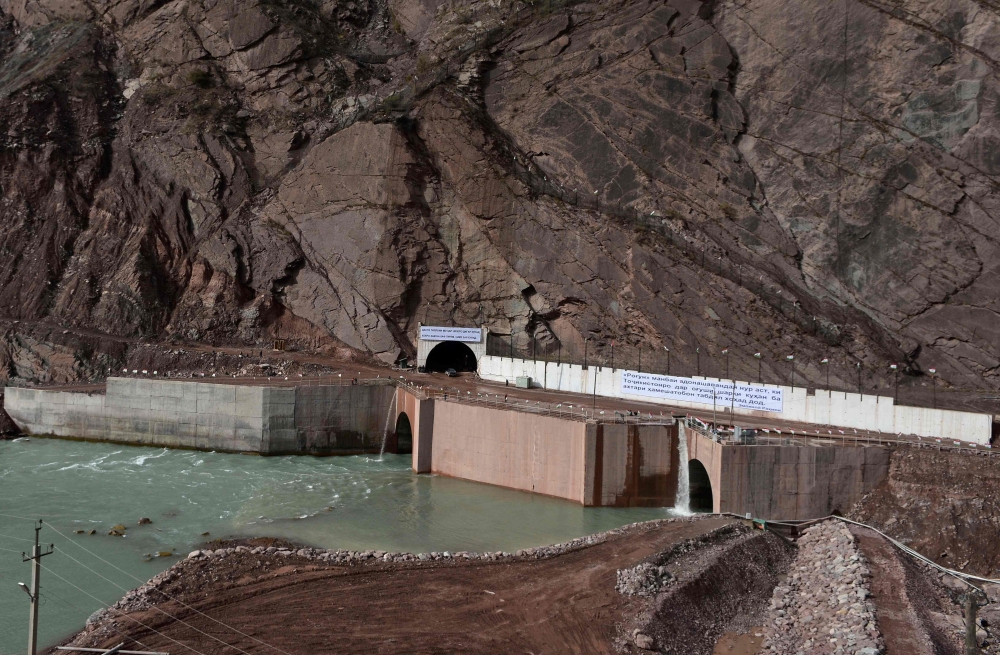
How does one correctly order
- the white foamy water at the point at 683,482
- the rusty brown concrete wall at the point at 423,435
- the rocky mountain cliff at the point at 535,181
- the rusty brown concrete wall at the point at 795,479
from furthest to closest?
the rocky mountain cliff at the point at 535,181 < the rusty brown concrete wall at the point at 423,435 < the white foamy water at the point at 683,482 < the rusty brown concrete wall at the point at 795,479

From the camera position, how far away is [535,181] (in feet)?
187

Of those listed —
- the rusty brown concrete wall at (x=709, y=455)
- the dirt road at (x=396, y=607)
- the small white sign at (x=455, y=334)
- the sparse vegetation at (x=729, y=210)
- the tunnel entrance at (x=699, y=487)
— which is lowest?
the dirt road at (x=396, y=607)

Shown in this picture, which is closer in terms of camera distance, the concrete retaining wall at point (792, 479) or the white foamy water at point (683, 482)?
the concrete retaining wall at point (792, 479)

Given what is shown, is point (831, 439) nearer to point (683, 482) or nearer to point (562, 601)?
point (683, 482)

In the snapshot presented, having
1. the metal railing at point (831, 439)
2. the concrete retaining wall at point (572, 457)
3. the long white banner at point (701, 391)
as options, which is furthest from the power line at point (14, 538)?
the long white banner at point (701, 391)

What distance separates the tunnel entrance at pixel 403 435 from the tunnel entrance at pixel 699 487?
18.3 metres

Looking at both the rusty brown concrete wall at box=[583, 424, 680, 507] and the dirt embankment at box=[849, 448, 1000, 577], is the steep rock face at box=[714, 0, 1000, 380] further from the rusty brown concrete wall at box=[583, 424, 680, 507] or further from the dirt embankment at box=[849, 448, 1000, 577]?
the rusty brown concrete wall at box=[583, 424, 680, 507]

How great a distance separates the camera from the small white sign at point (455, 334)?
52.7 metres

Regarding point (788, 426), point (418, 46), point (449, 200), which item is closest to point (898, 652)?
point (788, 426)

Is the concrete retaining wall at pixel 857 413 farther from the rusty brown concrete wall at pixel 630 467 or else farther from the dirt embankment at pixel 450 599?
the dirt embankment at pixel 450 599

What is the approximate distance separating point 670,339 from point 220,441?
27.4 metres

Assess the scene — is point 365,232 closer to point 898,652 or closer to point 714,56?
point 714,56

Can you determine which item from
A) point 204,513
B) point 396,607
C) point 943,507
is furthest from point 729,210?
point 396,607

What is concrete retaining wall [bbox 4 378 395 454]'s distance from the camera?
1699 inches
